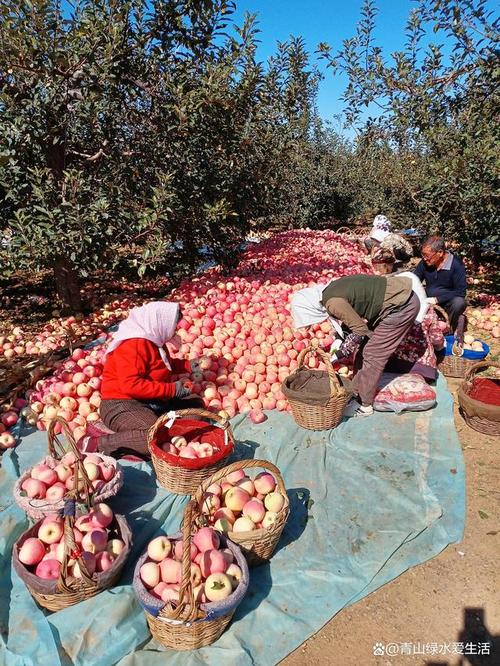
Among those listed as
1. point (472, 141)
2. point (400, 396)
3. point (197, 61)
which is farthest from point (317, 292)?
point (472, 141)

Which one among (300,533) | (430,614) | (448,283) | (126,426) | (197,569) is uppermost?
(448,283)

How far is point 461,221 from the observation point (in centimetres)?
1023

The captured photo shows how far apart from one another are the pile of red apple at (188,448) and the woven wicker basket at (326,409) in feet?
3.65

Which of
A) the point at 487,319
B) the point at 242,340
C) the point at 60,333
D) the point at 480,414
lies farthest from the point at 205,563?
the point at 487,319

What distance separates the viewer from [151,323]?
4.59 metres

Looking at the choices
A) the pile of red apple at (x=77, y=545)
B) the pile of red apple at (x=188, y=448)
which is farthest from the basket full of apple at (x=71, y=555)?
the pile of red apple at (x=188, y=448)

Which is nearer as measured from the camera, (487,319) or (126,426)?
(126,426)

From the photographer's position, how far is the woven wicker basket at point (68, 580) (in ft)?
9.17

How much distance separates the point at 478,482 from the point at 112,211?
19.5 ft

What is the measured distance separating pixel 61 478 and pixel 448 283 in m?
6.11

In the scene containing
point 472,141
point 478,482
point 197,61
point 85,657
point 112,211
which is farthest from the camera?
point 472,141

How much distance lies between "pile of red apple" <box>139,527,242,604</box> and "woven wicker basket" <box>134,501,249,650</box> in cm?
7

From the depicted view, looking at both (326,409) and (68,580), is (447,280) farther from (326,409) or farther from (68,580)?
(68,580)

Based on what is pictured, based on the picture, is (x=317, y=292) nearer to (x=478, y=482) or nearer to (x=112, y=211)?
(x=478, y=482)
